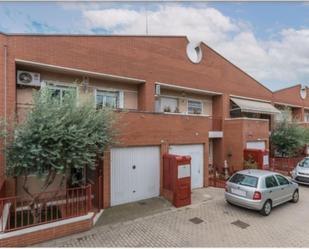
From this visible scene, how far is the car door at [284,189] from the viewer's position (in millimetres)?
10531

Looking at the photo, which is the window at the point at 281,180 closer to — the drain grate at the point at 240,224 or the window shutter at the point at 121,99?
the drain grate at the point at 240,224

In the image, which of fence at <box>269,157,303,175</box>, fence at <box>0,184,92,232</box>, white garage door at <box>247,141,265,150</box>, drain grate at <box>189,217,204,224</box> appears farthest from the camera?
fence at <box>269,157,303,175</box>

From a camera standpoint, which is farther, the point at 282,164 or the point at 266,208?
the point at 282,164

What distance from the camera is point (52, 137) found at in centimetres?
700

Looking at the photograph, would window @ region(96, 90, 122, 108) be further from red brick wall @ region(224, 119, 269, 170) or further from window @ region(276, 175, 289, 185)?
window @ region(276, 175, 289, 185)

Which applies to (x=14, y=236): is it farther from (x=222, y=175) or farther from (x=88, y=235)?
(x=222, y=175)

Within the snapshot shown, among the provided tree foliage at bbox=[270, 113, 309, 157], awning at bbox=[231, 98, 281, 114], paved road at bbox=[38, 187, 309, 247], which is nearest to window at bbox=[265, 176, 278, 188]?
paved road at bbox=[38, 187, 309, 247]

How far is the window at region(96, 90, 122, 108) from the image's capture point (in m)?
13.2

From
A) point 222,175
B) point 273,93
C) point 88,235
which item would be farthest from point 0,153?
point 273,93

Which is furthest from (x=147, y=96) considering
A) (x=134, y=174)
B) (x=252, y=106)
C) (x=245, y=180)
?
(x=252, y=106)

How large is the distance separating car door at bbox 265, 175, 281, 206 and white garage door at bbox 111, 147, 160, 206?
5.13 metres

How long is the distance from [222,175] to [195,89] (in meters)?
6.52

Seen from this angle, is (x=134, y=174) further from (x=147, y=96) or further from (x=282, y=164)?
(x=282, y=164)

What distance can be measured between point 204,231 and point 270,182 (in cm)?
405
